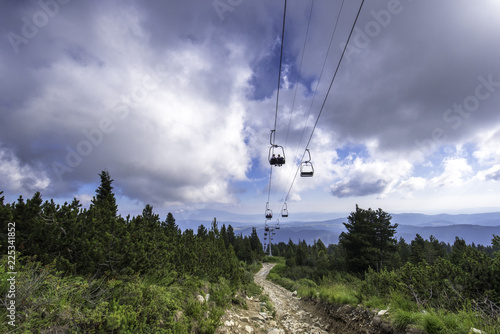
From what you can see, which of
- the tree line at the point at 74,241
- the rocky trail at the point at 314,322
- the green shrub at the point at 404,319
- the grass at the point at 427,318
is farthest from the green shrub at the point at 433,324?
the tree line at the point at 74,241

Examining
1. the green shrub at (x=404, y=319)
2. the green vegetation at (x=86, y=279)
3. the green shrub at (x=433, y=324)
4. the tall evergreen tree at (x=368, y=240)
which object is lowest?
the tall evergreen tree at (x=368, y=240)

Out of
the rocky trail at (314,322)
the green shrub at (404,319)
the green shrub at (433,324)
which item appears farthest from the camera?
the rocky trail at (314,322)

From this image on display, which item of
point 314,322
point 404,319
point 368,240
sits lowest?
point 368,240

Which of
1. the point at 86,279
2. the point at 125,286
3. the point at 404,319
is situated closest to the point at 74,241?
the point at 86,279

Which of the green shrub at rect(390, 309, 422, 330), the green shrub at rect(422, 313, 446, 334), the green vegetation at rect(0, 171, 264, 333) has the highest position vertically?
the green vegetation at rect(0, 171, 264, 333)

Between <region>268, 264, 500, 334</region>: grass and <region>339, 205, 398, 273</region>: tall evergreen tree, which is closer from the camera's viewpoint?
<region>268, 264, 500, 334</region>: grass

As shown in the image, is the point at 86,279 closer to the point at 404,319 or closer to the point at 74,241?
the point at 74,241

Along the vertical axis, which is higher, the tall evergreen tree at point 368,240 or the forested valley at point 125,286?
the forested valley at point 125,286

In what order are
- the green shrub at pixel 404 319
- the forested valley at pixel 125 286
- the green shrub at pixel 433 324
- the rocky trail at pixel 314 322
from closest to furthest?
the forested valley at pixel 125 286 < the green shrub at pixel 433 324 < the green shrub at pixel 404 319 < the rocky trail at pixel 314 322

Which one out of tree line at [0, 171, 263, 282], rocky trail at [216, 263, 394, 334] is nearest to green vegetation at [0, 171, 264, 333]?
tree line at [0, 171, 263, 282]

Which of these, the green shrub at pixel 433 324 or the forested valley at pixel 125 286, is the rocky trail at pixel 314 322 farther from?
the green shrub at pixel 433 324

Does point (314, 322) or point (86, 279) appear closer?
point (86, 279)

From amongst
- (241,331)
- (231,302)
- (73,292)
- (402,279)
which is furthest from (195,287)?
(402,279)

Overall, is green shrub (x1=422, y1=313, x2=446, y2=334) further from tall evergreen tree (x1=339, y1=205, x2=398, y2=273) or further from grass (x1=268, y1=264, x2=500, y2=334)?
tall evergreen tree (x1=339, y1=205, x2=398, y2=273)
